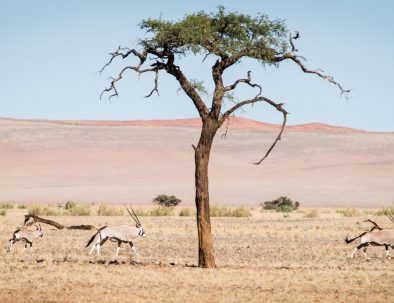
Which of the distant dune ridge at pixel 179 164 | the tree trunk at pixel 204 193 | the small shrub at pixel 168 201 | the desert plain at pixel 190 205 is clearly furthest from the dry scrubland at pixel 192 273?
the distant dune ridge at pixel 179 164

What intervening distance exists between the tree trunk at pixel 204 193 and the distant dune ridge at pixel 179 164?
60350 mm

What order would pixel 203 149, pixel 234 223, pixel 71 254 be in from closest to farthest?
pixel 203 149 → pixel 71 254 → pixel 234 223

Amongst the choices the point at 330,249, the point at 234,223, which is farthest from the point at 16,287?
the point at 234,223

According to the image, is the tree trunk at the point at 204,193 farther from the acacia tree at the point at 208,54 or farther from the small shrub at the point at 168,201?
the small shrub at the point at 168,201

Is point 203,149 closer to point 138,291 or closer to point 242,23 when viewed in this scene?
point 242,23

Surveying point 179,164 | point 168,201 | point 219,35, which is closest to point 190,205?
point 168,201

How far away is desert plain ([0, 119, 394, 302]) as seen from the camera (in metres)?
17.9

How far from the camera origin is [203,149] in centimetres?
2083

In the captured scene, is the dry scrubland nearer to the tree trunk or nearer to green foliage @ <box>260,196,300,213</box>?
the tree trunk

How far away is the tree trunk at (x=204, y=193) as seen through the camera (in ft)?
67.9

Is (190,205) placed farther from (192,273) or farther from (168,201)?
(192,273)

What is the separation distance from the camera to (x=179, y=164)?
366 feet

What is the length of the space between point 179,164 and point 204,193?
298 feet

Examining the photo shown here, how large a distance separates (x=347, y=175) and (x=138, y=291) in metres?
87.5
